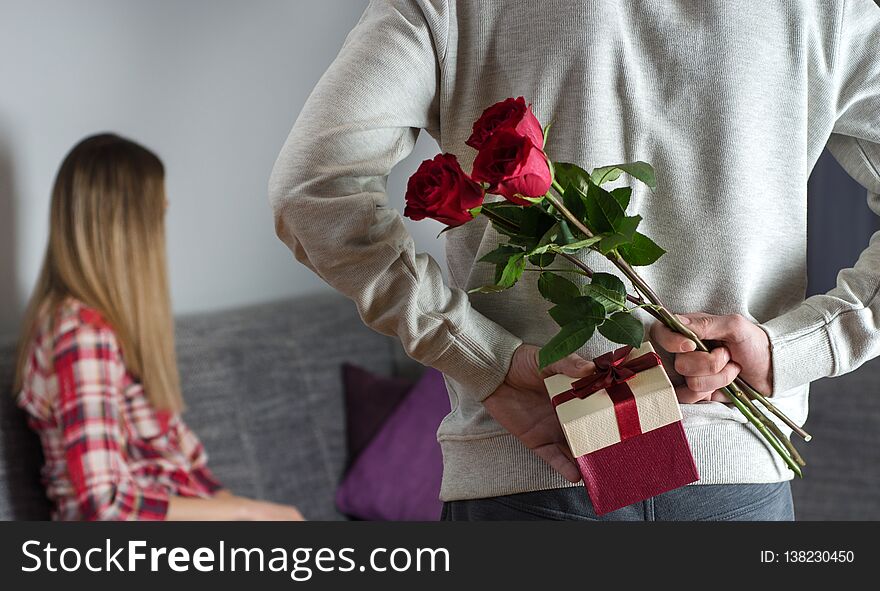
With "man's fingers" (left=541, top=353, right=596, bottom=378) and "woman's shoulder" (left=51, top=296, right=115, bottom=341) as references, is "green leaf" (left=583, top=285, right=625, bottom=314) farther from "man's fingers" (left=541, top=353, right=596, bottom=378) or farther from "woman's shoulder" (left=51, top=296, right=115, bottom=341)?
"woman's shoulder" (left=51, top=296, right=115, bottom=341)

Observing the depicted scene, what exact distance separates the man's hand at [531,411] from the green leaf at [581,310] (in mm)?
72

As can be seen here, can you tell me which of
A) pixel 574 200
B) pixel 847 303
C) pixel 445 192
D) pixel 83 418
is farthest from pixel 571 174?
pixel 83 418

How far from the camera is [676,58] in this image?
32.8 inches

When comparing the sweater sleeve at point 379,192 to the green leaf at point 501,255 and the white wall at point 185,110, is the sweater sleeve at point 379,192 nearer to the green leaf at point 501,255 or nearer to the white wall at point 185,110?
the green leaf at point 501,255

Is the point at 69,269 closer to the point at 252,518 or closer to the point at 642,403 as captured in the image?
the point at 252,518

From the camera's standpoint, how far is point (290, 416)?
239 centimetres

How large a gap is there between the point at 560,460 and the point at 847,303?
33 centimetres

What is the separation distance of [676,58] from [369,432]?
71.7 inches

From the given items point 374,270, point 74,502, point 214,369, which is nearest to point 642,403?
point 374,270

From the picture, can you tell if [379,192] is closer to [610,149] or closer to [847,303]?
[610,149]

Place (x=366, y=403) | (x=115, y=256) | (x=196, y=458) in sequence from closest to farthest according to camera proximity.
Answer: (x=115, y=256) → (x=196, y=458) → (x=366, y=403)

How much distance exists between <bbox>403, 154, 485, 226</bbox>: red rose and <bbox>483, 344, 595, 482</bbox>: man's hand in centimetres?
20

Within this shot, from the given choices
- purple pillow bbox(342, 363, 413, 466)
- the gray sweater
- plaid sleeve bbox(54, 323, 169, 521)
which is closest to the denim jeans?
the gray sweater

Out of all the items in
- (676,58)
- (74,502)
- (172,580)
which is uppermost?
(676,58)
